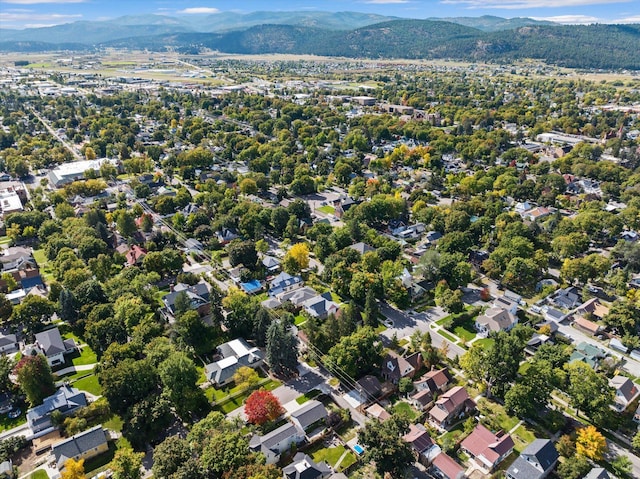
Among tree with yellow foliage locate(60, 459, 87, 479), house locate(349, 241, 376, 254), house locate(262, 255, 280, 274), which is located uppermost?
house locate(349, 241, 376, 254)

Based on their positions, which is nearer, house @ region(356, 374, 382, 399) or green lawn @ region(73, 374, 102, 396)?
house @ region(356, 374, 382, 399)

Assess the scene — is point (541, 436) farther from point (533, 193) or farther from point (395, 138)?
point (395, 138)

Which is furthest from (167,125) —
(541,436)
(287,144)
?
(541,436)

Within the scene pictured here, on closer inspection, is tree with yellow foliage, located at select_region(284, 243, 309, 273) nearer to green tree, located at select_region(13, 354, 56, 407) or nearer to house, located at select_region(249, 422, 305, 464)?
house, located at select_region(249, 422, 305, 464)

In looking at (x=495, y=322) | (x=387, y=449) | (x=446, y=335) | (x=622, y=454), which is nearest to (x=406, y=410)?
(x=387, y=449)

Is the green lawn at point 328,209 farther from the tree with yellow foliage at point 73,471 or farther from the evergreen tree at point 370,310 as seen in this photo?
the tree with yellow foliage at point 73,471

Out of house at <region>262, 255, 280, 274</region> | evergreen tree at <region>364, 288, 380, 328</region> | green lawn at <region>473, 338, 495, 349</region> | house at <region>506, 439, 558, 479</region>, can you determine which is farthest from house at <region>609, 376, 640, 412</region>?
house at <region>262, 255, 280, 274</region>

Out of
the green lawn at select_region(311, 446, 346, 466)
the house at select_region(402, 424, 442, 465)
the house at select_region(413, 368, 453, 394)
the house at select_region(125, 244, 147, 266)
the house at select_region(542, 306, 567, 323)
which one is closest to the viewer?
the house at select_region(402, 424, 442, 465)
